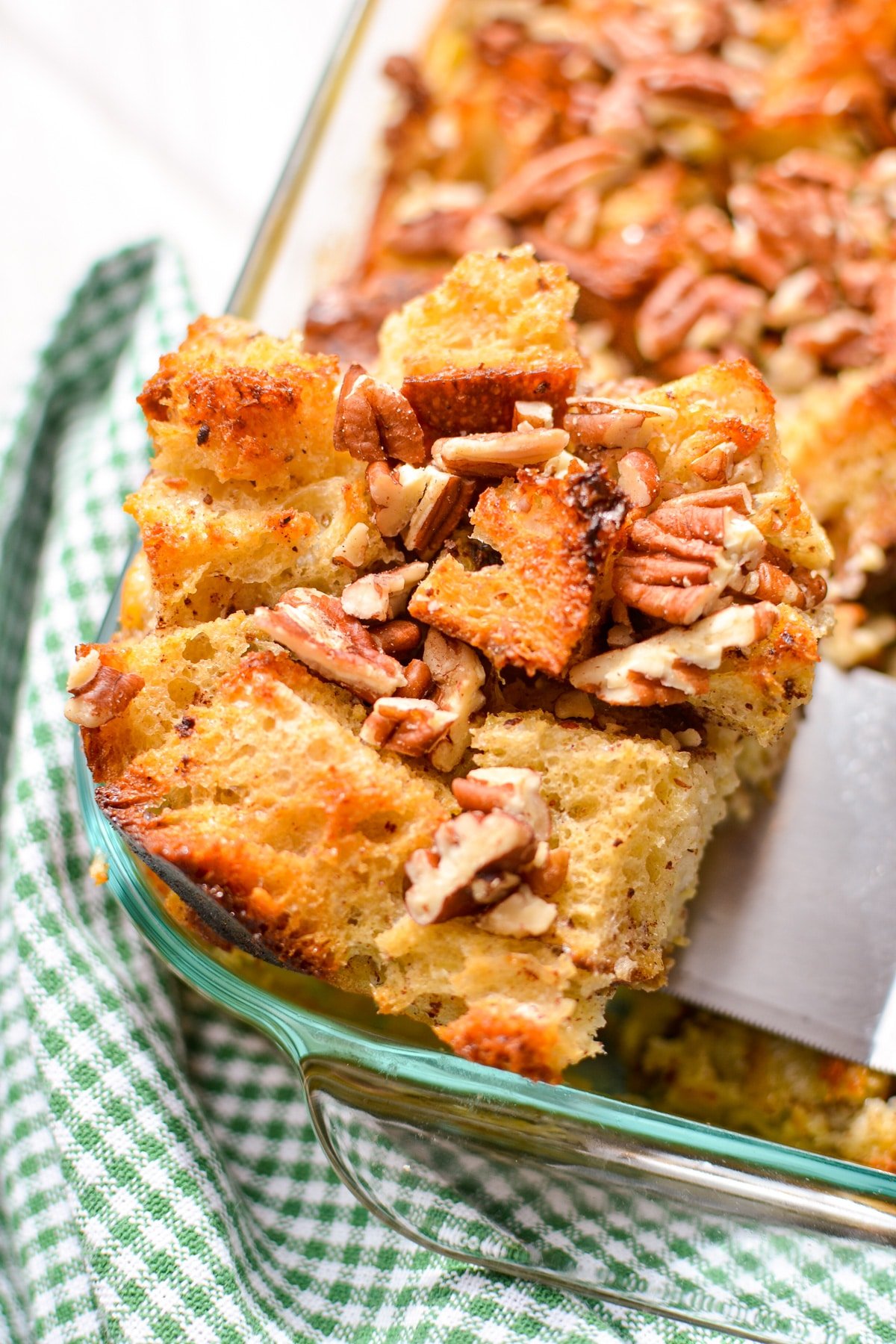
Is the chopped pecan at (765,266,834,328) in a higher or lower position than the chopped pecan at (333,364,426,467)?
higher

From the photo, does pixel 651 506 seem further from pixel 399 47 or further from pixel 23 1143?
pixel 399 47

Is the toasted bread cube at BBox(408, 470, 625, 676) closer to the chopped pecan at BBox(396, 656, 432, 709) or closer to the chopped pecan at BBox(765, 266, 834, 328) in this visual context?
the chopped pecan at BBox(396, 656, 432, 709)

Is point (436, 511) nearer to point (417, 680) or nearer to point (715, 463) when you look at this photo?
point (417, 680)

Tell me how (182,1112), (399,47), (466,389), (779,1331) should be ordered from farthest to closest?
(399,47) → (182,1112) → (779,1331) → (466,389)

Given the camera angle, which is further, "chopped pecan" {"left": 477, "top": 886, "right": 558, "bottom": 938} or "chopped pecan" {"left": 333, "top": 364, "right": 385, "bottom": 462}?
"chopped pecan" {"left": 333, "top": 364, "right": 385, "bottom": 462}

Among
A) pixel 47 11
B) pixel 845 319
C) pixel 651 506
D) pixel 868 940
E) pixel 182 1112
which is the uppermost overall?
pixel 47 11

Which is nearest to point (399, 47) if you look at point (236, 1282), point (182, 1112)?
point (182, 1112)

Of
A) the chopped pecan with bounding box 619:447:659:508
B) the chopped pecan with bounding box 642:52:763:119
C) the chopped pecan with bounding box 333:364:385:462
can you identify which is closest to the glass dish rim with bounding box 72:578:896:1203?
the chopped pecan with bounding box 333:364:385:462

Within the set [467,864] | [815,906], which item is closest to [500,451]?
[467,864]
